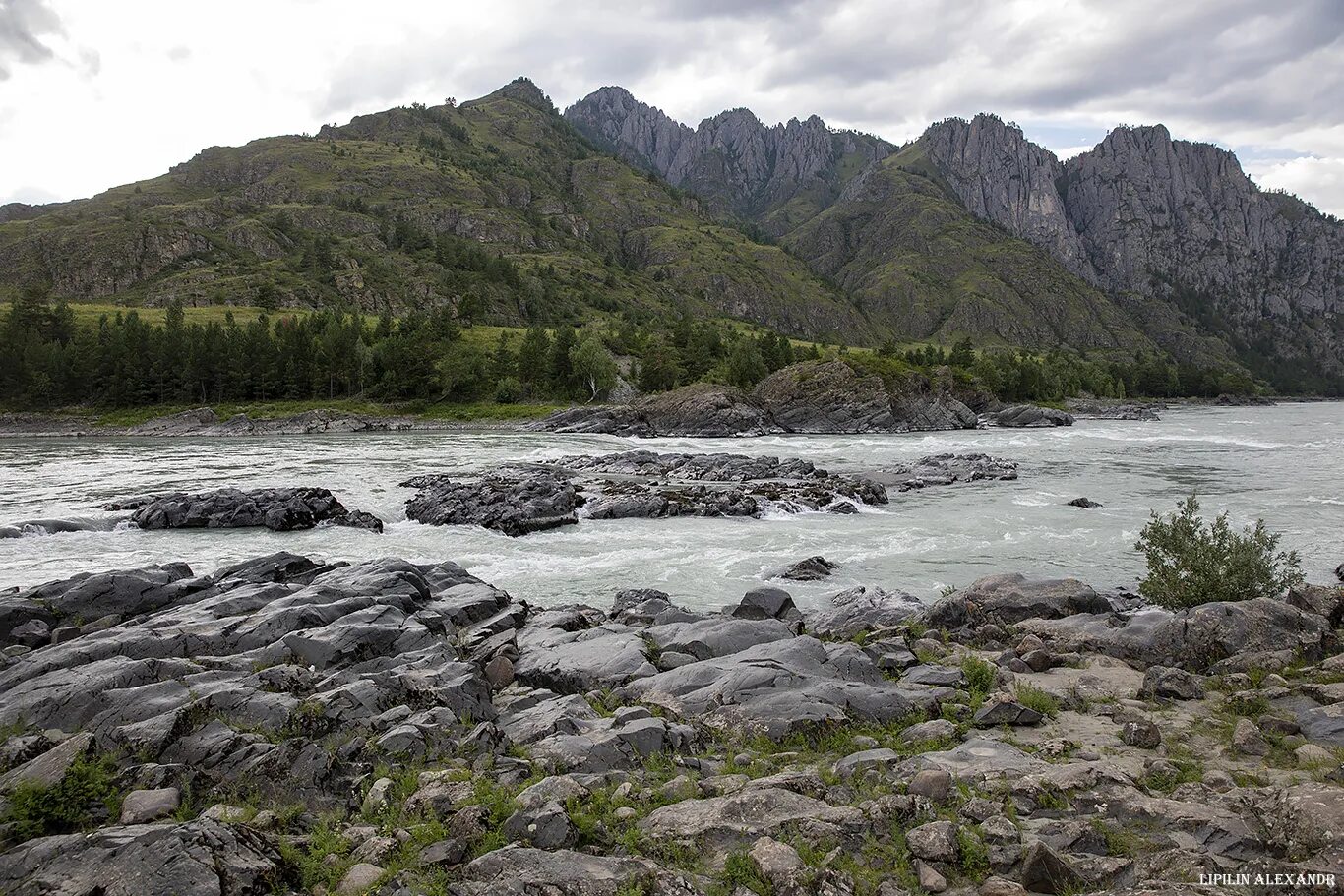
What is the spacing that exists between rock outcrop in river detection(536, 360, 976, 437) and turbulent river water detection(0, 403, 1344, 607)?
36.2 metres

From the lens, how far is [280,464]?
6631cm

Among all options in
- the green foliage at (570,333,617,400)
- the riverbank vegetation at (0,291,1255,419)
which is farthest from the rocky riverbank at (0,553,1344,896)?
the green foliage at (570,333,617,400)

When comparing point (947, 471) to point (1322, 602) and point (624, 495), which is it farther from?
point (1322, 602)

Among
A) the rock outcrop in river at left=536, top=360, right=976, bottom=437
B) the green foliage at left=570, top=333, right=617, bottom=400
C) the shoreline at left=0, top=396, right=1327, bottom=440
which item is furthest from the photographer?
the green foliage at left=570, top=333, right=617, bottom=400

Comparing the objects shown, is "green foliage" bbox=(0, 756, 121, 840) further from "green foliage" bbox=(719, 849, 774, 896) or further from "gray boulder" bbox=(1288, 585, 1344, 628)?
"gray boulder" bbox=(1288, 585, 1344, 628)

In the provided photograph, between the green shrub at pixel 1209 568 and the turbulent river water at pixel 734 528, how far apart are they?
5.65m

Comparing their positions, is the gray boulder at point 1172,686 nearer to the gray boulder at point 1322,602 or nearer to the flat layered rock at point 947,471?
the gray boulder at point 1322,602

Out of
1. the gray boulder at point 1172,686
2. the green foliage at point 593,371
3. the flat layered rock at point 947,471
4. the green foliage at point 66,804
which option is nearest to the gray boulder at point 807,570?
the gray boulder at point 1172,686

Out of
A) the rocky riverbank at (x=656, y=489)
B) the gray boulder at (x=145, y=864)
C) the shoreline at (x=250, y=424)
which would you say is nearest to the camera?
the gray boulder at (x=145, y=864)

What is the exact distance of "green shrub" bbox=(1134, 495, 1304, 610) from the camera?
20.0 m

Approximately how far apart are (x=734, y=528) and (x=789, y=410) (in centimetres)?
8490

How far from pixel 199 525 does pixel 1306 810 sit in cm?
4782

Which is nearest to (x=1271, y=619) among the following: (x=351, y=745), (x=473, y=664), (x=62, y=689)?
(x=473, y=664)

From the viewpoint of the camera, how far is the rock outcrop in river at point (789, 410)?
373 feet
